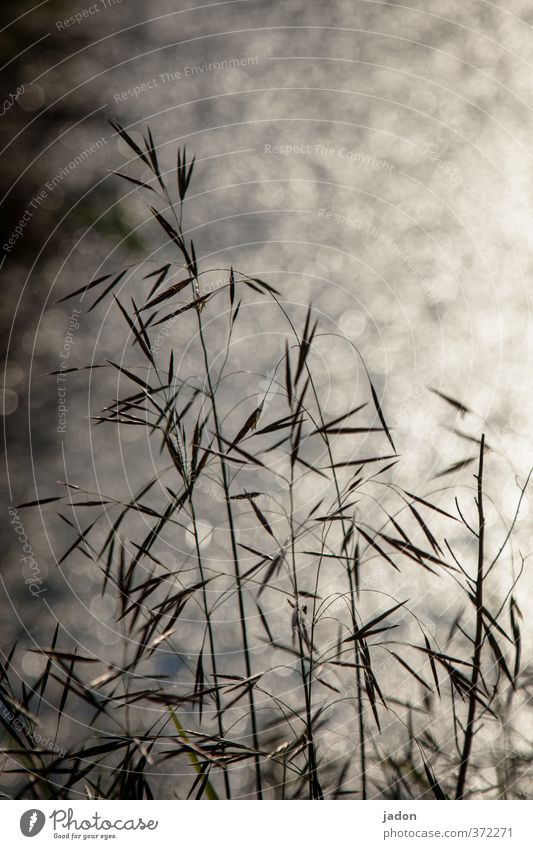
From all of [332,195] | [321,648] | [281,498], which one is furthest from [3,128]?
[321,648]

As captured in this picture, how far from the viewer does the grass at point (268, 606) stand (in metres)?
1.12

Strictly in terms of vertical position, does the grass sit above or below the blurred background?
below

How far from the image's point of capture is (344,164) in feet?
6.27

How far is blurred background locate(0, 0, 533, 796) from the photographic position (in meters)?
1.77

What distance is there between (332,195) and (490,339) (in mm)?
601

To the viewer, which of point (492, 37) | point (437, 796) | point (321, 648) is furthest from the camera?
point (492, 37)

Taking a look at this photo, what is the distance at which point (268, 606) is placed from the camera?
6.24 feet

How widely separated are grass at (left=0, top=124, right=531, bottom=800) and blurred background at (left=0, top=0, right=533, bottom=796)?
109mm

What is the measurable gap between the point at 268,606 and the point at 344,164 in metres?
1.25

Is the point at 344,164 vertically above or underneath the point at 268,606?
above

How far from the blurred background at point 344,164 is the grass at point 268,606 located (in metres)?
0.11

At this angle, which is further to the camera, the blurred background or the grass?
the blurred background

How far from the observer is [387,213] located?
192 cm
